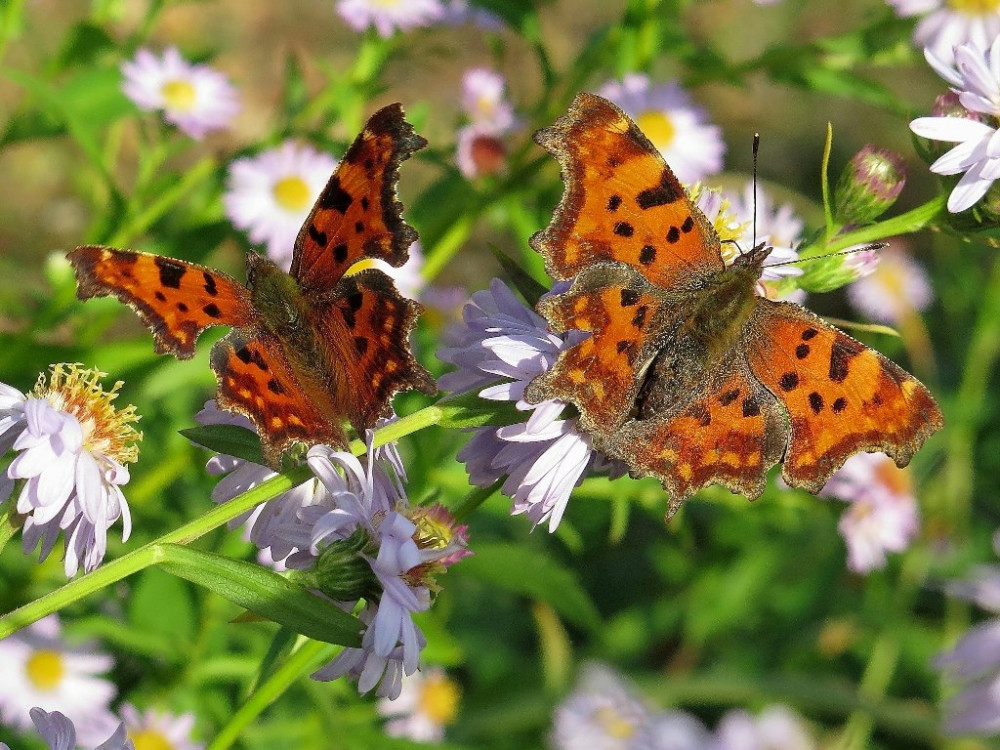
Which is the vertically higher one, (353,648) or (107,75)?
(107,75)

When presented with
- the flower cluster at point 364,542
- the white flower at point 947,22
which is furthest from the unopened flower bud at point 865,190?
the white flower at point 947,22

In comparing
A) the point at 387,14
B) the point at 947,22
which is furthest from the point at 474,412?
the point at 947,22

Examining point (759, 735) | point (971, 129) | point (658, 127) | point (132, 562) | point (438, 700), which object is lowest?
point (438, 700)

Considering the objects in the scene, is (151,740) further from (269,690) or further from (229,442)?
(229,442)

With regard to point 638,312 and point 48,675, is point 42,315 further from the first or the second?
point 638,312

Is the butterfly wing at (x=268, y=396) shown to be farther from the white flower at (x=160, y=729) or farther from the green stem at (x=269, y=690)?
the white flower at (x=160, y=729)

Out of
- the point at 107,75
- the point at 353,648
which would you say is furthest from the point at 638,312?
the point at 107,75
